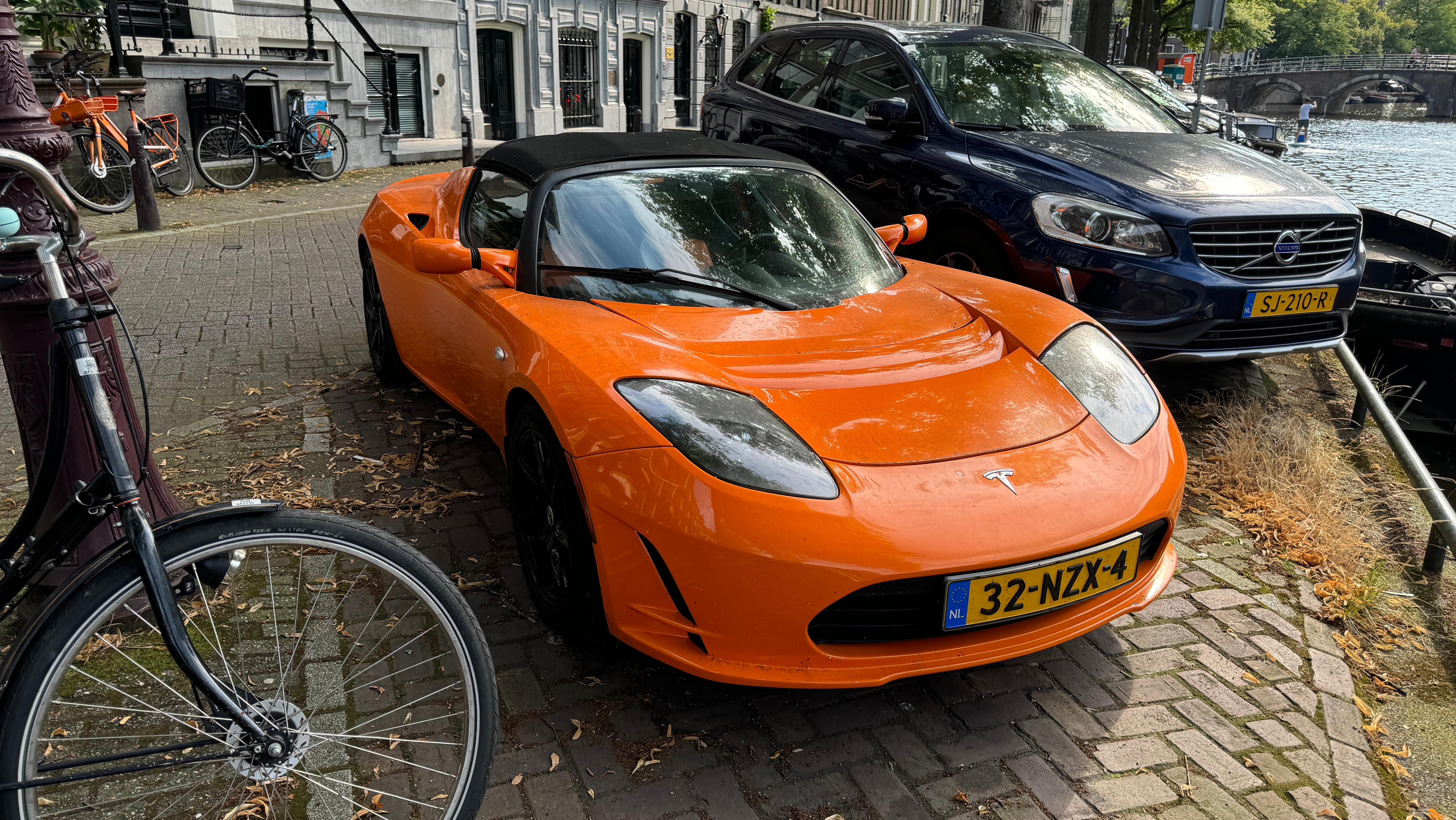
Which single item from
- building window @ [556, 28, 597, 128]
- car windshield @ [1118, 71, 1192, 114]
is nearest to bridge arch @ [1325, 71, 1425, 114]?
building window @ [556, 28, 597, 128]

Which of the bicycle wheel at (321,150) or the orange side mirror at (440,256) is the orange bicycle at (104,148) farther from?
the orange side mirror at (440,256)

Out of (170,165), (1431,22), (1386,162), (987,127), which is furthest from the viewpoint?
(1431,22)

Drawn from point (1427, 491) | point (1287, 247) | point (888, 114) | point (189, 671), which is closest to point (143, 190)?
point (888, 114)

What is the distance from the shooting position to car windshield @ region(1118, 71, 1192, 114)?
13047 millimetres

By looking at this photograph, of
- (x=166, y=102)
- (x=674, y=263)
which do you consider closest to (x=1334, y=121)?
(x=166, y=102)

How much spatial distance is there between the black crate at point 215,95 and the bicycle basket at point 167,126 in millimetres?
710

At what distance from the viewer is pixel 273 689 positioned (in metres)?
2.29

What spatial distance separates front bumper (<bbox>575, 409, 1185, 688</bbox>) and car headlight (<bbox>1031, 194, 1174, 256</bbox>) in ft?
8.09

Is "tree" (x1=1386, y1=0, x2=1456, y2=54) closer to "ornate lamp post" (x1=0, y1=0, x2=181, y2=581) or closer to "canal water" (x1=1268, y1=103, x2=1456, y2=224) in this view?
"canal water" (x1=1268, y1=103, x2=1456, y2=224)

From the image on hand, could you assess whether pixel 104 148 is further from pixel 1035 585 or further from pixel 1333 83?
pixel 1333 83

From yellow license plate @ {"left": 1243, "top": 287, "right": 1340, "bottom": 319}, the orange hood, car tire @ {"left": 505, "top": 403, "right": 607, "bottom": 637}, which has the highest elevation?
the orange hood

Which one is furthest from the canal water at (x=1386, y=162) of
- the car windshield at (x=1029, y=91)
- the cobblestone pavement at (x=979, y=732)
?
the cobblestone pavement at (x=979, y=732)

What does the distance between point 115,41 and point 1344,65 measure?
98.9 meters

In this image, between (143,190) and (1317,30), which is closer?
(143,190)
